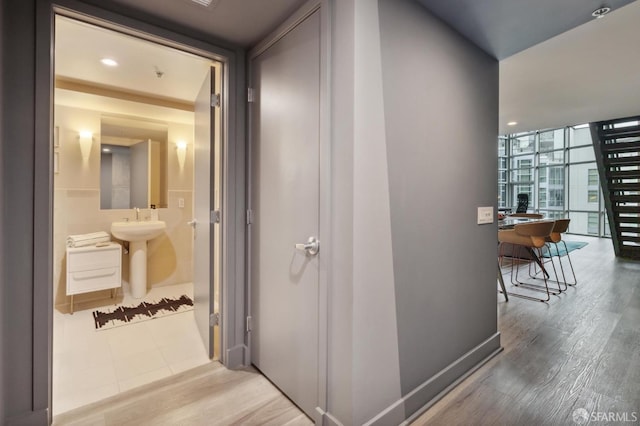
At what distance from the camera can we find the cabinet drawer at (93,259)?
322cm

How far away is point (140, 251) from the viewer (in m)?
3.77

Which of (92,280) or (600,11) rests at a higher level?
(600,11)

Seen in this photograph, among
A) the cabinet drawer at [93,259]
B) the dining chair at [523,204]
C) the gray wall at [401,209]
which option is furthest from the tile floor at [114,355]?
the dining chair at [523,204]

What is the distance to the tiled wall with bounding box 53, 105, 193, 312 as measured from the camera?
3.46 m

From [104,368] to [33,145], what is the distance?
1625mm

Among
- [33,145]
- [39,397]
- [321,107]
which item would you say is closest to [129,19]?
[33,145]

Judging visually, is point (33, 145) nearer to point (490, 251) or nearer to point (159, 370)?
point (159, 370)

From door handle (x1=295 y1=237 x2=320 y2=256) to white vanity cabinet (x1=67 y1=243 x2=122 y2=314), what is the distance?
2.89m

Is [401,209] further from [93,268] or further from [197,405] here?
[93,268]

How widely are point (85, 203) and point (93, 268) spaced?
2.74 feet

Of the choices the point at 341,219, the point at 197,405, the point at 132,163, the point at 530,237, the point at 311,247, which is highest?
the point at 132,163

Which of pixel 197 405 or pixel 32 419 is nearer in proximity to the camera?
pixel 32 419

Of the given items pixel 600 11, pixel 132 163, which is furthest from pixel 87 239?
pixel 600 11

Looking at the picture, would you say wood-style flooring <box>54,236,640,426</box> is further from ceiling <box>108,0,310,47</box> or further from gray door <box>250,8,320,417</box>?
ceiling <box>108,0,310,47</box>
